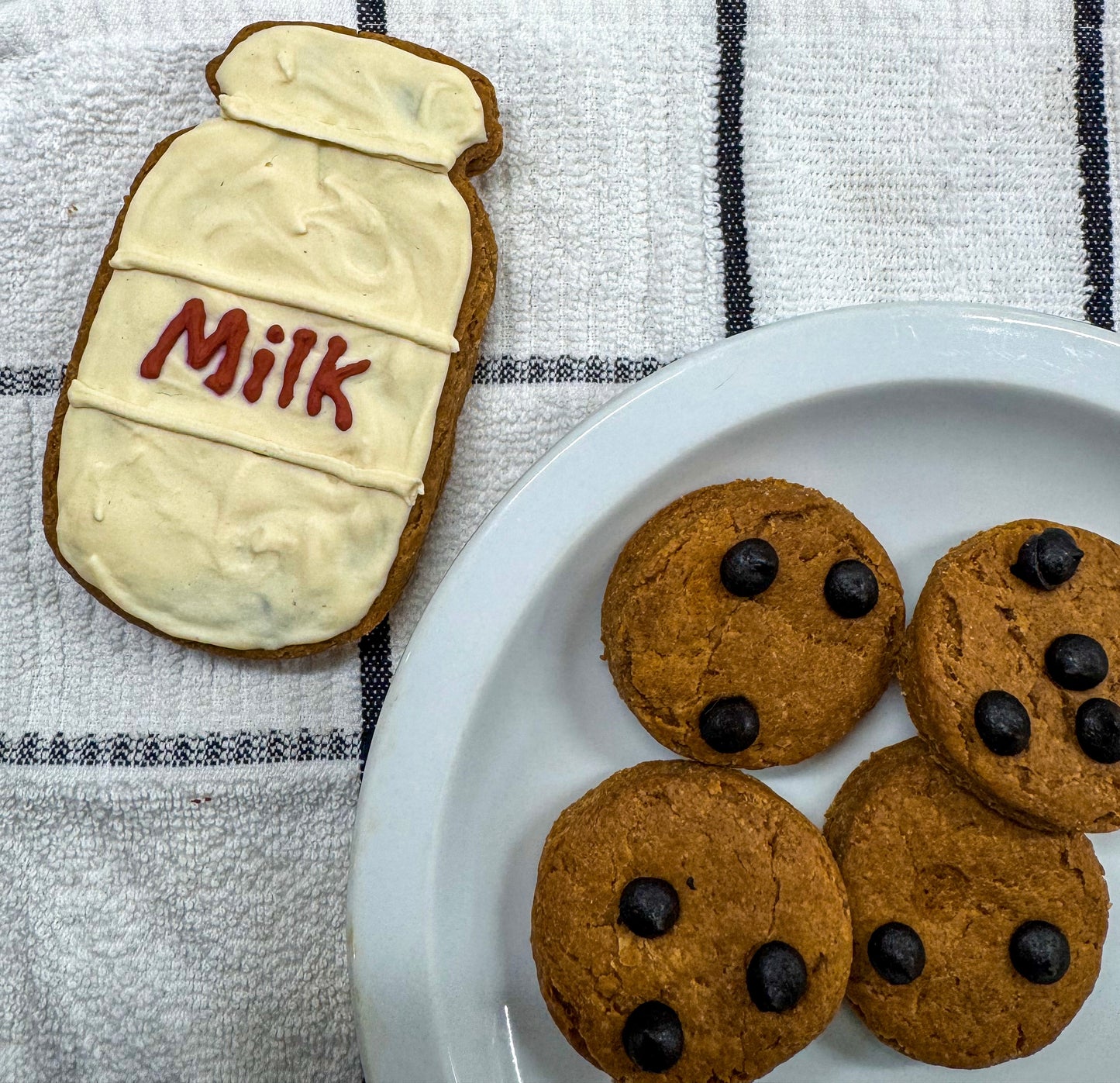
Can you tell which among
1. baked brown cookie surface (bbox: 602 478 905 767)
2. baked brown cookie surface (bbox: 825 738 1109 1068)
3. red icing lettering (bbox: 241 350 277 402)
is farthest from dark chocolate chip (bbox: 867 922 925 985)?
red icing lettering (bbox: 241 350 277 402)

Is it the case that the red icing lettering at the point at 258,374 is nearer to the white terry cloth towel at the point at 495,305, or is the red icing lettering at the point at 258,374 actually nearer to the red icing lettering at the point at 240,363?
the red icing lettering at the point at 240,363

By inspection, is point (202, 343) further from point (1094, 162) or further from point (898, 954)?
point (1094, 162)

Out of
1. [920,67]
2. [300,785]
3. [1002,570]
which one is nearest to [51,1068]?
[300,785]

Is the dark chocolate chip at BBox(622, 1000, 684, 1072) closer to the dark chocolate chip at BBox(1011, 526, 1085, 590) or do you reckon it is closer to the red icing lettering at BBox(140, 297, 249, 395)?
the dark chocolate chip at BBox(1011, 526, 1085, 590)

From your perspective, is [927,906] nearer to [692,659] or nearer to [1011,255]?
[692,659]

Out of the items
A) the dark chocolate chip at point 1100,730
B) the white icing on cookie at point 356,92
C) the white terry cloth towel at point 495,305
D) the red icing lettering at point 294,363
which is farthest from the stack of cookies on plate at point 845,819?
the white icing on cookie at point 356,92

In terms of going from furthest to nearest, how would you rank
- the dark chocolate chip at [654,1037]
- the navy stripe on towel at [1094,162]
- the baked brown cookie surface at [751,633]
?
the navy stripe on towel at [1094,162], the baked brown cookie surface at [751,633], the dark chocolate chip at [654,1037]
